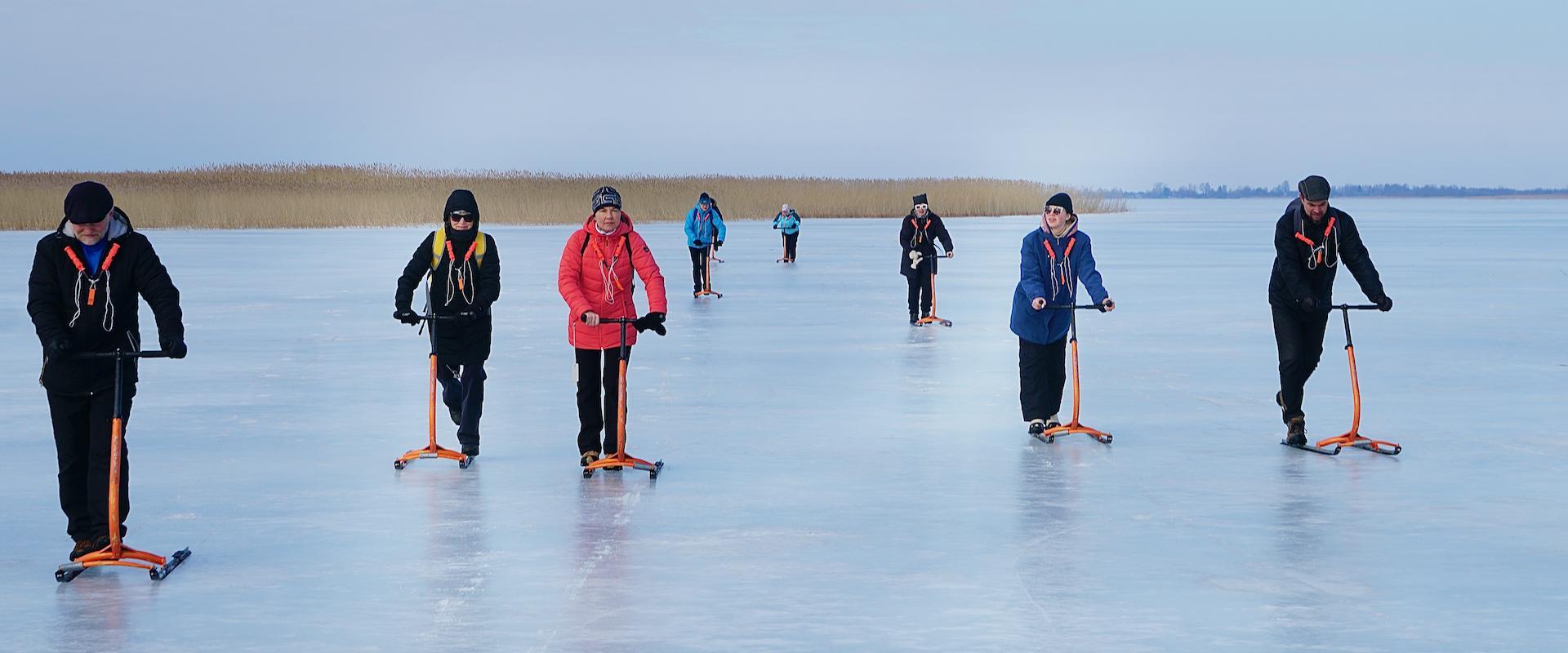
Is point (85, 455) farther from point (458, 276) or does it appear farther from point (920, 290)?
point (920, 290)

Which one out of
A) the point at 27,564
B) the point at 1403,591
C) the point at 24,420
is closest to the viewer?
the point at 1403,591

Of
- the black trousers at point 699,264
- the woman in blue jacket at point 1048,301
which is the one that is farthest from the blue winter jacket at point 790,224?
the woman in blue jacket at point 1048,301

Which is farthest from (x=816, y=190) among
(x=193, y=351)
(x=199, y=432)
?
(x=199, y=432)

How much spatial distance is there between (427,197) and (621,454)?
4941 centimetres

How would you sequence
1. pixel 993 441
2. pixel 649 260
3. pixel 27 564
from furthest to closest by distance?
pixel 993 441, pixel 649 260, pixel 27 564

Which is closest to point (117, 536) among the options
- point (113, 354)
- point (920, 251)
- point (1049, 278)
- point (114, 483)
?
point (114, 483)

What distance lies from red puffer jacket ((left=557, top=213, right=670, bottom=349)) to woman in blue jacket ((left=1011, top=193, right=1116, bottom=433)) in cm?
232

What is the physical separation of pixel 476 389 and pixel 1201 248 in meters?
29.3

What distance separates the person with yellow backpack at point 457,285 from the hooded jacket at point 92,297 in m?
2.18

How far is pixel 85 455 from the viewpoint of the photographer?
20.2ft

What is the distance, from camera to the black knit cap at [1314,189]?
8.64 meters

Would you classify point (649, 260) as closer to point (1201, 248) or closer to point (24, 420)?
point (24, 420)

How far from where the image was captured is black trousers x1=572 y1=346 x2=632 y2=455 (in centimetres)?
819

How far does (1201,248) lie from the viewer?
35.9 m
